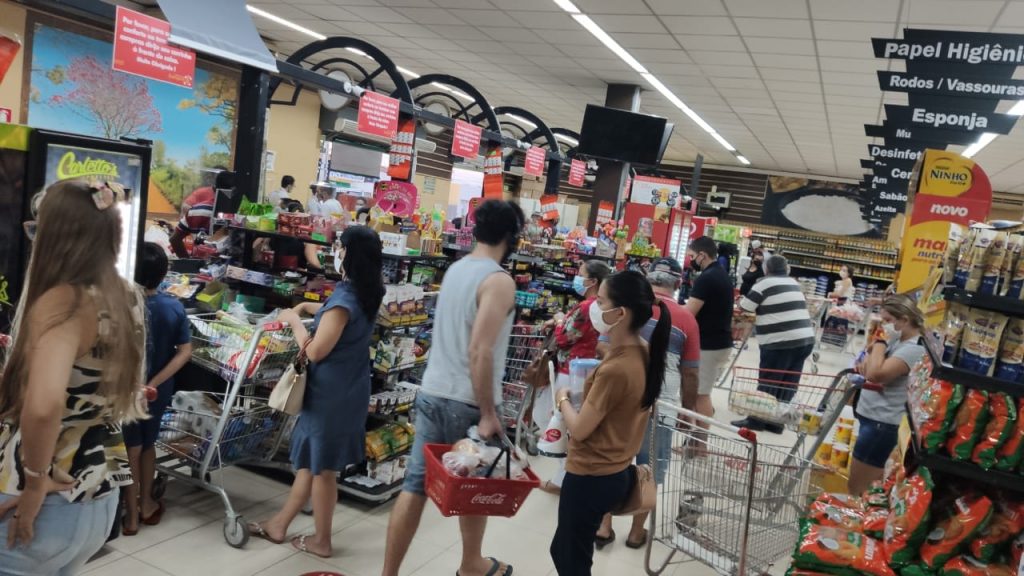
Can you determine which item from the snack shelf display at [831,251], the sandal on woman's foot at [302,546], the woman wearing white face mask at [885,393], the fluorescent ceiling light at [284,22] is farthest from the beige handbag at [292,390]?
the snack shelf display at [831,251]

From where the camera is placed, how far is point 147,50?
4664 mm

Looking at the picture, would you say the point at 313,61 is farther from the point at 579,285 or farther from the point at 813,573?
the point at 813,573

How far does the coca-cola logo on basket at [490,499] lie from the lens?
2551 millimetres

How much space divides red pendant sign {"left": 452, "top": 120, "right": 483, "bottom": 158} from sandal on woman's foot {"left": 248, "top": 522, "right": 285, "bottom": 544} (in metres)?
5.38

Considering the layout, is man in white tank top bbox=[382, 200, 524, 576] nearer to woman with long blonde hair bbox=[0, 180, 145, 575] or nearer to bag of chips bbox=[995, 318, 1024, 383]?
woman with long blonde hair bbox=[0, 180, 145, 575]

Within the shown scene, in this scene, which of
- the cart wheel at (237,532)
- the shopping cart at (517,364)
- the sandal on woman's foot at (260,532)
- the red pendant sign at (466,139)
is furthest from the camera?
the red pendant sign at (466,139)

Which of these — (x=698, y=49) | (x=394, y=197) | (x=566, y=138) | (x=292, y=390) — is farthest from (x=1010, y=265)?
(x=566, y=138)

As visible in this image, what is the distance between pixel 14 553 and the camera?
1.72 meters

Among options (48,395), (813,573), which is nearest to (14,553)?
(48,395)

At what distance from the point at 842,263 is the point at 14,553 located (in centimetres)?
2027

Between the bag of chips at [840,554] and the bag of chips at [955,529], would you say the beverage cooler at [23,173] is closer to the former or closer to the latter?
the bag of chips at [840,554]

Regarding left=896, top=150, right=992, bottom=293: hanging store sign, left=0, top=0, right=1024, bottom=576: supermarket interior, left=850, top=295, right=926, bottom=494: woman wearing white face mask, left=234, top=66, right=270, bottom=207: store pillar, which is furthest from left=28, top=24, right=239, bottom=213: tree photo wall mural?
left=850, top=295, right=926, bottom=494: woman wearing white face mask

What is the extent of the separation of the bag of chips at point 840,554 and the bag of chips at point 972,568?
0.16 m

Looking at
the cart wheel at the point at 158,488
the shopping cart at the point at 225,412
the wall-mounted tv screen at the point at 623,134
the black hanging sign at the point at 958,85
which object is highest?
the wall-mounted tv screen at the point at 623,134
